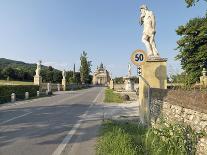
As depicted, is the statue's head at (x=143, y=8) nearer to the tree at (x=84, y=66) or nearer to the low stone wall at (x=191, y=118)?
the low stone wall at (x=191, y=118)

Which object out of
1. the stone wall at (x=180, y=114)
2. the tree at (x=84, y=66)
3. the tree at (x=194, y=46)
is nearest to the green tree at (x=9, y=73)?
the tree at (x=84, y=66)

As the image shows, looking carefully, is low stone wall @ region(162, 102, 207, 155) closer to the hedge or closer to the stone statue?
the stone statue

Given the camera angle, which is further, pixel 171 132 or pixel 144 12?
pixel 144 12

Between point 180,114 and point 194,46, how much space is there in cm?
3393

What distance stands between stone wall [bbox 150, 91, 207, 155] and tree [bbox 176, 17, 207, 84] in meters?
28.4

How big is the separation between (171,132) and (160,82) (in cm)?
530

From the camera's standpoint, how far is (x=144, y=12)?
43.4ft

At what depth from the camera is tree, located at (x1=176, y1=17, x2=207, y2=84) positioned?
38.4 meters

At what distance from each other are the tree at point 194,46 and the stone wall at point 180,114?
28413mm

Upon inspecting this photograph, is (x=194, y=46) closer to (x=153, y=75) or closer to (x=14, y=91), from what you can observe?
(x=14, y=91)

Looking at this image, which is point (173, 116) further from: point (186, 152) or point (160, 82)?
point (160, 82)

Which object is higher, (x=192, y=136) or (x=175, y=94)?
(x=175, y=94)

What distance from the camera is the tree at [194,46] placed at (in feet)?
126

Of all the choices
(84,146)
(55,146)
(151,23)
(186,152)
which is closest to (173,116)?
(186,152)
